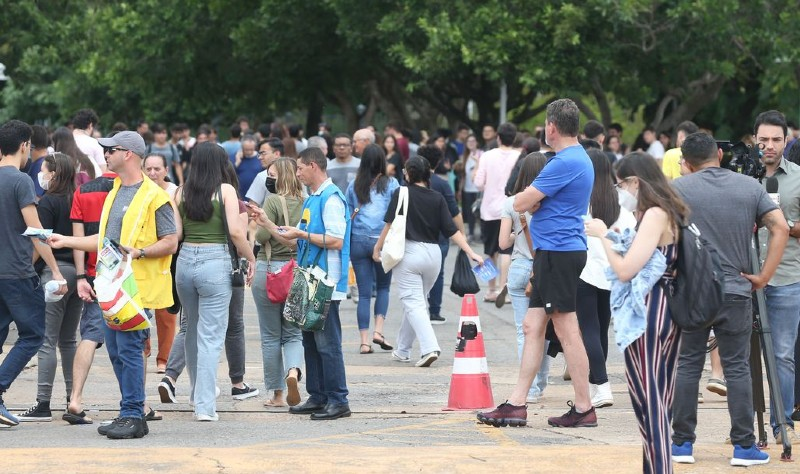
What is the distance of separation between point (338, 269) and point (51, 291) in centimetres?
192

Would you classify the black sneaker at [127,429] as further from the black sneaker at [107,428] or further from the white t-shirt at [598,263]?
the white t-shirt at [598,263]

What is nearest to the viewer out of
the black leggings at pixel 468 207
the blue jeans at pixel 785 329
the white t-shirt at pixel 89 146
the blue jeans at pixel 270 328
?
the blue jeans at pixel 785 329

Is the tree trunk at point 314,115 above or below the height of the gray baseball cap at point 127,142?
above

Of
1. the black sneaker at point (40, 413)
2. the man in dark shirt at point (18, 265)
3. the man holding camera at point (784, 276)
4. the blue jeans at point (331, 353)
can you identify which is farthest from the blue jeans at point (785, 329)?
the black sneaker at point (40, 413)

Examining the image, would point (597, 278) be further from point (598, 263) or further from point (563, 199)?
point (563, 199)

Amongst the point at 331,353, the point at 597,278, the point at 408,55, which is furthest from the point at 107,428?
the point at 408,55

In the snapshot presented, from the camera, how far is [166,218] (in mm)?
8617

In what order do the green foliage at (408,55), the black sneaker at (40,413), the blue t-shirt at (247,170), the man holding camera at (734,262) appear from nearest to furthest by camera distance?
1. the man holding camera at (734,262)
2. the black sneaker at (40,413)
3. the blue t-shirt at (247,170)
4. the green foliage at (408,55)

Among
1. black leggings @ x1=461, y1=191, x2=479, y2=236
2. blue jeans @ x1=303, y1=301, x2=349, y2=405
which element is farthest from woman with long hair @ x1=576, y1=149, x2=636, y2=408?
black leggings @ x1=461, y1=191, x2=479, y2=236

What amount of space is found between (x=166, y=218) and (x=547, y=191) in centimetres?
243

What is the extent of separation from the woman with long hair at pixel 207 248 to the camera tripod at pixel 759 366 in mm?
3284

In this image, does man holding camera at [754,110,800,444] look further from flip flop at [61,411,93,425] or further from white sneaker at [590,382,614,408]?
flip flop at [61,411,93,425]

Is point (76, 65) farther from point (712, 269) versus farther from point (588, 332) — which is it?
point (712, 269)

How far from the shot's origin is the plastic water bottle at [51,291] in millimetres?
8758
